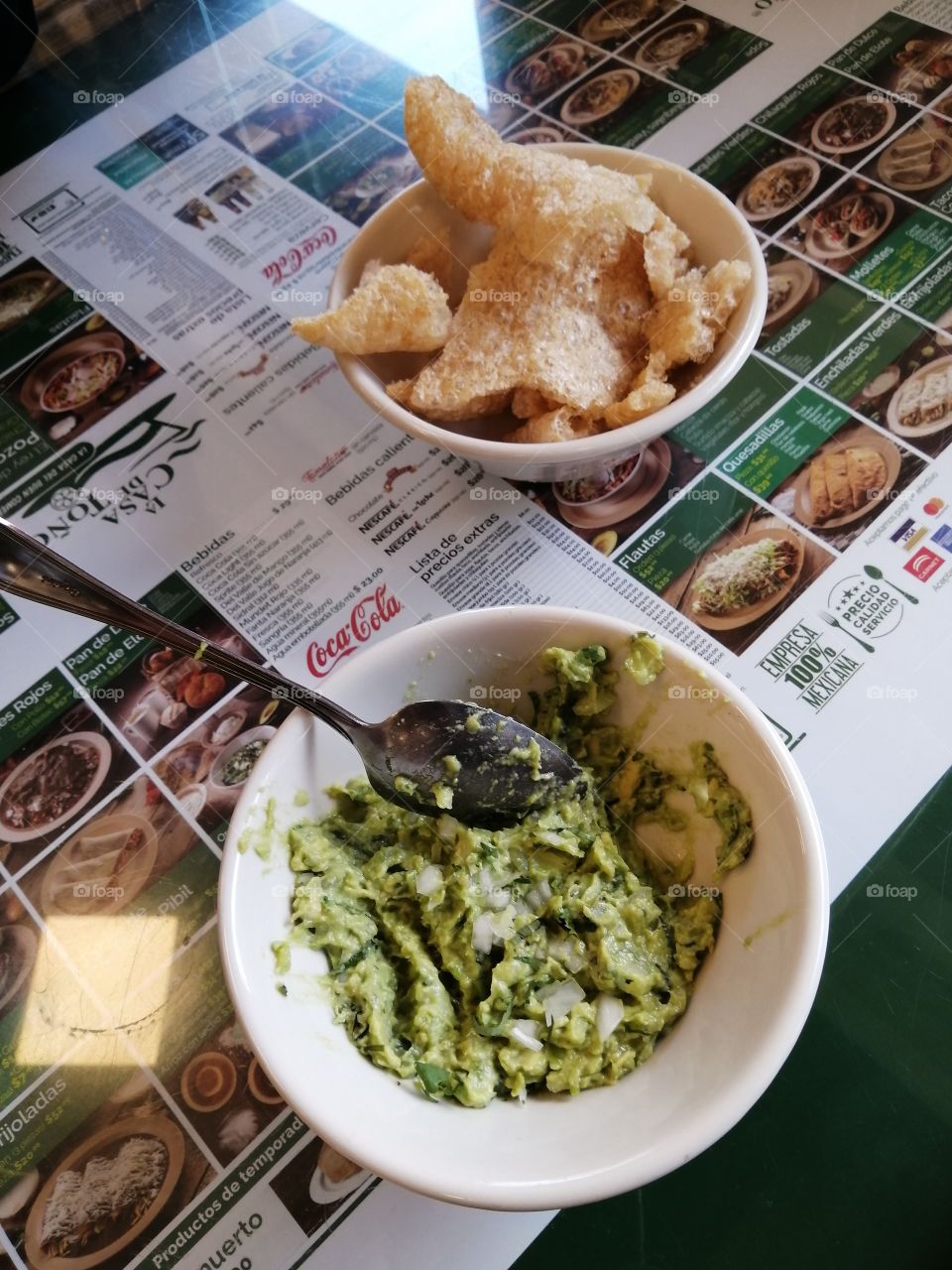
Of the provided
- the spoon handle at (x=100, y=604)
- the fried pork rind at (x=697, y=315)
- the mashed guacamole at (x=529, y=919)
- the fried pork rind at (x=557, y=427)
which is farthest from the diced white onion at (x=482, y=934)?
the fried pork rind at (x=697, y=315)

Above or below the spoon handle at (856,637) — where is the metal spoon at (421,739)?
above

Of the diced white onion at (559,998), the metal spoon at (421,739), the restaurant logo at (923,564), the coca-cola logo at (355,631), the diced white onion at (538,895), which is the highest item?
the metal spoon at (421,739)

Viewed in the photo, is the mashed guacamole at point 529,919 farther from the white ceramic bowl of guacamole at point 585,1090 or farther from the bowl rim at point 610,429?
the bowl rim at point 610,429

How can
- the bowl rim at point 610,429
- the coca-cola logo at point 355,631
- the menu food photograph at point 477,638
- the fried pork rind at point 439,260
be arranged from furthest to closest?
the fried pork rind at point 439,260 → the coca-cola logo at point 355,631 → the bowl rim at point 610,429 → the menu food photograph at point 477,638

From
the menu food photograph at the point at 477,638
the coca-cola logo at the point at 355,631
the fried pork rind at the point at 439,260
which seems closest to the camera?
the menu food photograph at the point at 477,638

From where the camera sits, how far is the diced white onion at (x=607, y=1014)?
0.77 m

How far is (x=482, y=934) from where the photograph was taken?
2.65 feet

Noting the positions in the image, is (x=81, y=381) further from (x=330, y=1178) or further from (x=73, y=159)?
(x=330, y=1178)

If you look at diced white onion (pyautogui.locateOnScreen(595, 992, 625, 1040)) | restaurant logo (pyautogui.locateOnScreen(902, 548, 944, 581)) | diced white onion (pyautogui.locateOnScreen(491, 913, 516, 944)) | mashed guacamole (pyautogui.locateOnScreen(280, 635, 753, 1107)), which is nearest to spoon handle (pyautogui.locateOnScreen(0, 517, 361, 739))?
mashed guacamole (pyautogui.locateOnScreen(280, 635, 753, 1107))

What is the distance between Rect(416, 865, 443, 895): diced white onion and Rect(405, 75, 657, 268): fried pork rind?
2.36 ft

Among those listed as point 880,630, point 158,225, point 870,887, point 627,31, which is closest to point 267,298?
point 158,225

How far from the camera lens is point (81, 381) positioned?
4.61 feet

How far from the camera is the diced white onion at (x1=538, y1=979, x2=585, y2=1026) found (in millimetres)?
787

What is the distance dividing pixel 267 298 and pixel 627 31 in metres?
0.78
